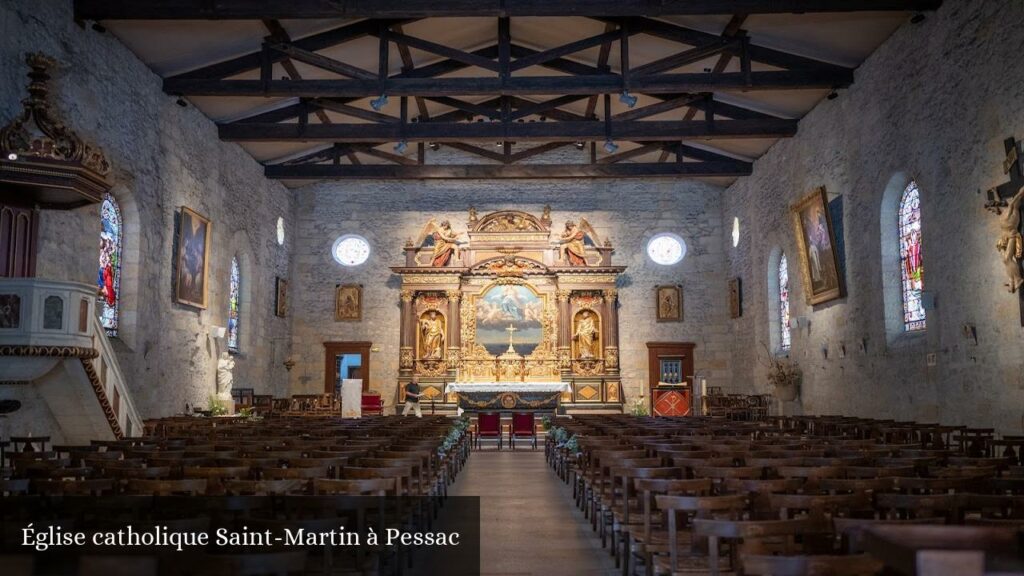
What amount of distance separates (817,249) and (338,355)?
46.1 ft

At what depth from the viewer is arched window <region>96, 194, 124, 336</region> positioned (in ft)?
47.1

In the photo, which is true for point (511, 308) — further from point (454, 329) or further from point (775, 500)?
point (775, 500)

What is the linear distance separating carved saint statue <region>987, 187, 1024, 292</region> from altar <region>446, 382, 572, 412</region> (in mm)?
12879

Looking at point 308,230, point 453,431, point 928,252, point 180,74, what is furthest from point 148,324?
point 928,252

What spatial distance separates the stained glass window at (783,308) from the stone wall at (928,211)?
4.23ft

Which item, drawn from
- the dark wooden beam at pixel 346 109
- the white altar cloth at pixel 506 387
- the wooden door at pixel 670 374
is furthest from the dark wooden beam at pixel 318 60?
the wooden door at pixel 670 374

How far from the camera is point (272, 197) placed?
908 inches

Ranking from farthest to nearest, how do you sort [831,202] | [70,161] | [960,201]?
[831,202], [960,201], [70,161]

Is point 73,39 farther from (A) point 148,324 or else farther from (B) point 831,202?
(B) point 831,202

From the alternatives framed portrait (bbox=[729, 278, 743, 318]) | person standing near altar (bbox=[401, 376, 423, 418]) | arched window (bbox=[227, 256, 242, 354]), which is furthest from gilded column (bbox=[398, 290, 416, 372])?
framed portrait (bbox=[729, 278, 743, 318])

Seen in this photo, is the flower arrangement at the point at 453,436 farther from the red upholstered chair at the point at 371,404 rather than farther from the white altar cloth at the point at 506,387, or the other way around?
the red upholstered chair at the point at 371,404

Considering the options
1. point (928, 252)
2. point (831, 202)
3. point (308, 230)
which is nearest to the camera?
point (928, 252)

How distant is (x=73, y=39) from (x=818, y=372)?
51.2 feet

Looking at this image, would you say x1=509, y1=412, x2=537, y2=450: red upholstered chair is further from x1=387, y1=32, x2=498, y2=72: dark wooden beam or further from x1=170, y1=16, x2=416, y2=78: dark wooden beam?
x1=170, y1=16, x2=416, y2=78: dark wooden beam
